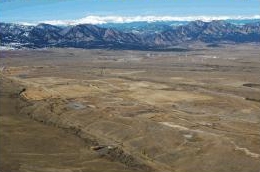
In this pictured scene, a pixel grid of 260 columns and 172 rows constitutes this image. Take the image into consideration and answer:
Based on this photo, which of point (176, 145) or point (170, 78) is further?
point (170, 78)

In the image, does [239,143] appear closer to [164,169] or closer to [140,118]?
[164,169]

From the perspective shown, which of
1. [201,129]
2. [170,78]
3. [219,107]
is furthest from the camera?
[170,78]

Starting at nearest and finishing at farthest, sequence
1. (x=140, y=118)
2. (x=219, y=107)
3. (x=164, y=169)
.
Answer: (x=164, y=169) < (x=140, y=118) < (x=219, y=107)

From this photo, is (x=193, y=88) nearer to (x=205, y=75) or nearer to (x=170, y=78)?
(x=170, y=78)

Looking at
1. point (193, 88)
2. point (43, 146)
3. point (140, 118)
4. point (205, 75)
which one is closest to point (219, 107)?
point (140, 118)

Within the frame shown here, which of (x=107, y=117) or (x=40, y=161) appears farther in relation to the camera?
(x=107, y=117)

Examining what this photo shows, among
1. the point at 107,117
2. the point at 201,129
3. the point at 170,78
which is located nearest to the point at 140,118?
the point at 107,117
